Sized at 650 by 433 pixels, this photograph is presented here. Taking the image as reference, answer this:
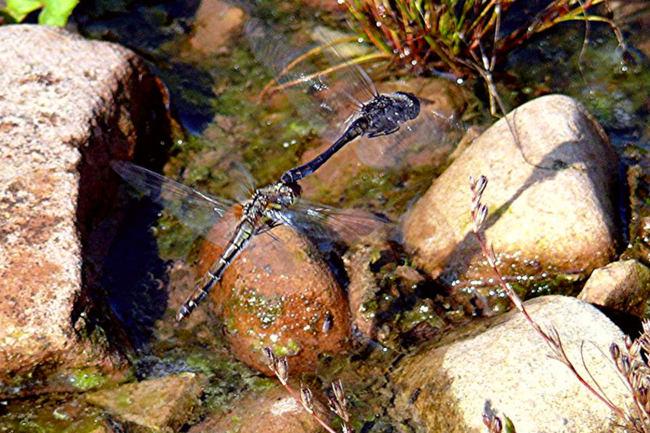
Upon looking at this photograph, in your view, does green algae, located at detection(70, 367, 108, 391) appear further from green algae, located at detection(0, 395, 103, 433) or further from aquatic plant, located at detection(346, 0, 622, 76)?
aquatic plant, located at detection(346, 0, 622, 76)

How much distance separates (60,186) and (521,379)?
7.87ft

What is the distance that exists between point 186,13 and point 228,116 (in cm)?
116

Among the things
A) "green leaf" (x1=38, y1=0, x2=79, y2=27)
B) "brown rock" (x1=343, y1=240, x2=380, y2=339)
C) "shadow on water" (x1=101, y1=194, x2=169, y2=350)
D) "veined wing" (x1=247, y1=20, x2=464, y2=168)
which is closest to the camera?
"brown rock" (x1=343, y1=240, x2=380, y2=339)

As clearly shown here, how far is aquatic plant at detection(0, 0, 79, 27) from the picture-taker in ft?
17.3

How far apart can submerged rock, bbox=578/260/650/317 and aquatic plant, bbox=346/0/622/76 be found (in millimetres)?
1726

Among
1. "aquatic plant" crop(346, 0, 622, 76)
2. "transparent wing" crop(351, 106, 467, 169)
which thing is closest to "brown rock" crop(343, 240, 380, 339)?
"transparent wing" crop(351, 106, 467, 169)

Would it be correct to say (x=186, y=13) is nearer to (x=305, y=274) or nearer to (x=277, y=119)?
(x=277, y=119)

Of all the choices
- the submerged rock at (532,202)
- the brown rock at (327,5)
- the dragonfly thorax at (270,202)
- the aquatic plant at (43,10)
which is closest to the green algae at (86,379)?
the dragonfly thorax at (270,202)

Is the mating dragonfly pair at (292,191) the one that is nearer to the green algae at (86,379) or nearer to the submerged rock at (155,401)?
the submerged rock at (155,401)

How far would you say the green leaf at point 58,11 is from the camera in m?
5.27

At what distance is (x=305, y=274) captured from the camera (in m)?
3.83

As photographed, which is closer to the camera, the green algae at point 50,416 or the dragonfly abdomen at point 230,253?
the green algae at point 50,416

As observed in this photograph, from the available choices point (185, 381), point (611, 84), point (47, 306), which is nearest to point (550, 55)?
point (611, 84)

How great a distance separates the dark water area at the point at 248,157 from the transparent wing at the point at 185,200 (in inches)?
15.7
